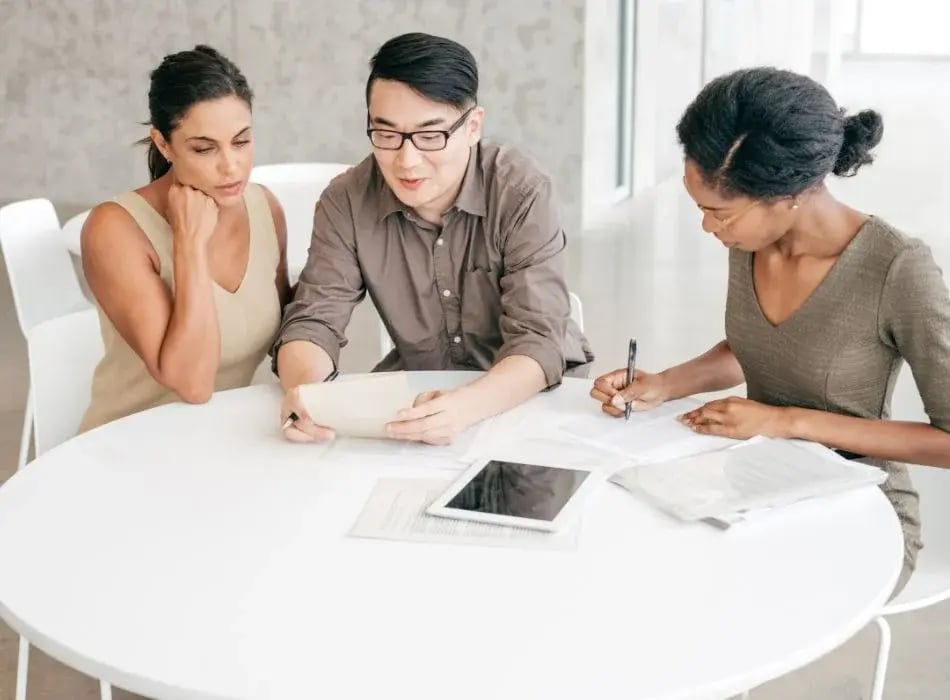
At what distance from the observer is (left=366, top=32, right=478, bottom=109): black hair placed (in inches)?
85.8

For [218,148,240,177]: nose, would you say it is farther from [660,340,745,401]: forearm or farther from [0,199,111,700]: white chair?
[660,340,745,401]: forearm

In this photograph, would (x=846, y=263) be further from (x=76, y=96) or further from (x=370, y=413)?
(x=76, y=96)

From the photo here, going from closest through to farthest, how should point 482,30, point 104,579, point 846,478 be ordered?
point 104,579 → point 846,478 → point 482,30

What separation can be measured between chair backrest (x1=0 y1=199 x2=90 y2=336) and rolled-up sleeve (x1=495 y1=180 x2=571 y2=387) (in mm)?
1226

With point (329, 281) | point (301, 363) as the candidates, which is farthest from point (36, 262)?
point (301, 363)

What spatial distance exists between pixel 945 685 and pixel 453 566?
1564 millimetres

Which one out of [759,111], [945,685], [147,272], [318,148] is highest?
[759,111]

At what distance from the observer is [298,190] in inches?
149

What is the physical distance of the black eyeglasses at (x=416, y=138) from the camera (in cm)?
222

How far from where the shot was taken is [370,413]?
6.27 feet

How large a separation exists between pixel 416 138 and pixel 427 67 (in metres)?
0.13

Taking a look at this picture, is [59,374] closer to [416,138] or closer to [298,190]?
[416,138]

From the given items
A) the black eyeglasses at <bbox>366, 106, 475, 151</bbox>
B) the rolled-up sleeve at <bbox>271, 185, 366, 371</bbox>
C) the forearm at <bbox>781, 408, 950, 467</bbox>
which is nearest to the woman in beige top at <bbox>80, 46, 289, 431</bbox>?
the rolled-up sleeve at <bbox>271, 185, 366, 371</bbox>

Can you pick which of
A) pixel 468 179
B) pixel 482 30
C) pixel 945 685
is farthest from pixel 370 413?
pixel 482 30
